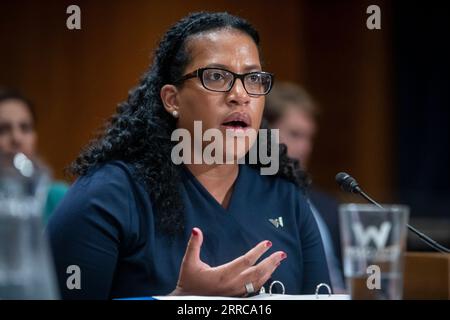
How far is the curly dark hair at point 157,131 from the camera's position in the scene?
5.18ft

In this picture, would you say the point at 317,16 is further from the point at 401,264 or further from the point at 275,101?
the point at 401,264

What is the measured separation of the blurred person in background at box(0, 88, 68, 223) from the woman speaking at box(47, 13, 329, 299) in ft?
3.04

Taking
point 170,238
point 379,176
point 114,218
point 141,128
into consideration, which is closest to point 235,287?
point 170,238

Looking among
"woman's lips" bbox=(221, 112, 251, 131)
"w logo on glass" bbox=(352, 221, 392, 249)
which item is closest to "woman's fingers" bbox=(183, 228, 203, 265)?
"woman's lips" bbox=(221, 112, 251, 131)

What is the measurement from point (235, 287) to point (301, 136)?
5.82ft

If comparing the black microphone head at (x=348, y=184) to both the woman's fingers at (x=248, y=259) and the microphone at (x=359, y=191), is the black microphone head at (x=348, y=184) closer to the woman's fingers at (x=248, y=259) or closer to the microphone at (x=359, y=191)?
the microphone at (x=359, y=191)

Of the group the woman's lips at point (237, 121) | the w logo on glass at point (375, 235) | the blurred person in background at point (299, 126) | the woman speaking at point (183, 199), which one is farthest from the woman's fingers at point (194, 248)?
the blurred person in background at point (299, 126)

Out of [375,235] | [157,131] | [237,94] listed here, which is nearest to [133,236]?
[157,131]

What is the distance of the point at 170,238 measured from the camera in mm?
1538

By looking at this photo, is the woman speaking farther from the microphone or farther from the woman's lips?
the microphone

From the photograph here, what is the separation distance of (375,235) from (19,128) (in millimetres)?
1328

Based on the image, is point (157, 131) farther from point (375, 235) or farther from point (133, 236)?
point (375, 235)

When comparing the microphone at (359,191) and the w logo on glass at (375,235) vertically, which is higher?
the microphone at (359,191)

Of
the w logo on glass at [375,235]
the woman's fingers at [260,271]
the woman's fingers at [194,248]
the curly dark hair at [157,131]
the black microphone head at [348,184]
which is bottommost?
the w logo on glass at [375,235]
